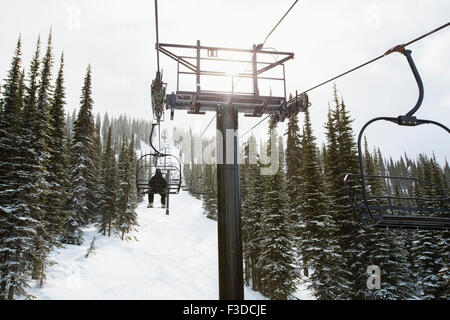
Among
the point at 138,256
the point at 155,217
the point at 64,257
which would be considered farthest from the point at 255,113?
the point at 155,217

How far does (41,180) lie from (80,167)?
13.3 m

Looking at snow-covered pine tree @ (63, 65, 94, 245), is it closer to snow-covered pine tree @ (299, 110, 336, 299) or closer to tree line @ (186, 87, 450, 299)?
tree line @ (186, 87, 450, 299)

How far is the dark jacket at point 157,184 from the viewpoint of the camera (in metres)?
10.6

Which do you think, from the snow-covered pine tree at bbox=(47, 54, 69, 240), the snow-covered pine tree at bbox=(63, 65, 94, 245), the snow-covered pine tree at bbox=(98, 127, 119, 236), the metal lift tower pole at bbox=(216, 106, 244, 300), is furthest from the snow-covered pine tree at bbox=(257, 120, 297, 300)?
the snow-covered pine tree at bbox=(98, 127, 119, 236)

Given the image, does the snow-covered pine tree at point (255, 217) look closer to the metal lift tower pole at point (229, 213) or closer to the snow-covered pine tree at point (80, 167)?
the snow-covered pine tree at point (80, 167)

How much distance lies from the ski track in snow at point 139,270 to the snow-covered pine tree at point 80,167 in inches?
87.9

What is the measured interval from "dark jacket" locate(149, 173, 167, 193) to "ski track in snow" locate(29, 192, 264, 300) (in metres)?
19.1

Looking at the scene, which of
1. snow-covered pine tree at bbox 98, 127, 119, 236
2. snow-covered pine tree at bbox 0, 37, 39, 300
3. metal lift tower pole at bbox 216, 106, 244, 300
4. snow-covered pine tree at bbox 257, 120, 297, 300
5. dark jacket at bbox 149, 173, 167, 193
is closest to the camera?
metal lift tower pole at bbox 216, 106, 244, 300

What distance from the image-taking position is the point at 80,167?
115ft

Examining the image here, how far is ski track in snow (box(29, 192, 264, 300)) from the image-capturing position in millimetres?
26672

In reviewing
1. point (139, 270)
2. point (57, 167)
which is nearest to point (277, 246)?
point (139, 270)

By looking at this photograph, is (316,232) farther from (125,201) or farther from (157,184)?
(125,201)

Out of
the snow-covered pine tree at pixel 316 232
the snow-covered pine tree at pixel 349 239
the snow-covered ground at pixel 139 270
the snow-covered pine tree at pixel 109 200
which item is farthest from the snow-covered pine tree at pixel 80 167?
the snow-covered pine tree at pixel 349 239
